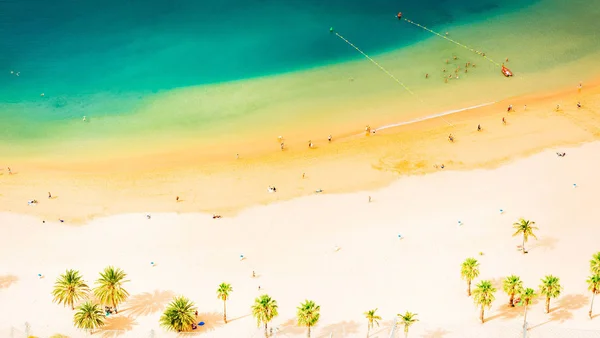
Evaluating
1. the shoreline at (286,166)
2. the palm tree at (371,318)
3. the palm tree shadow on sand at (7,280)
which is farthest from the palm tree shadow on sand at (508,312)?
the palm tree shadow on sand at (7,280)

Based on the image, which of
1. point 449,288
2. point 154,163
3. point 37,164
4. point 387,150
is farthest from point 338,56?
point 449,288

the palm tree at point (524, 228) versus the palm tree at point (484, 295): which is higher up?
the palm tree at point (524, 228)

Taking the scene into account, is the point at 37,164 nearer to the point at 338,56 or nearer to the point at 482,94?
the point at 338,56

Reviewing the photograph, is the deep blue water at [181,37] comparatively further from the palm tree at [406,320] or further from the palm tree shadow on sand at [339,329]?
the palm tree at [406,320]

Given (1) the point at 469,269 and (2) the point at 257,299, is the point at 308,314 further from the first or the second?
(1) the point at 469,269

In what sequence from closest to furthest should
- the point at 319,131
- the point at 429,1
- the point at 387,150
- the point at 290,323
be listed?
1. the point at 290,323
2. the point at 387,150
3. the point at 319,131
4. the point at 429,1

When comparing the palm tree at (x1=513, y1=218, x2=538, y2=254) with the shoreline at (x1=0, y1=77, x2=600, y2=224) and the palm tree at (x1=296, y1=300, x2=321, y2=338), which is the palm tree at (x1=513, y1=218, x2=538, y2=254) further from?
the palm tree at (x1=296, y1=300, x2=321, y2=338)

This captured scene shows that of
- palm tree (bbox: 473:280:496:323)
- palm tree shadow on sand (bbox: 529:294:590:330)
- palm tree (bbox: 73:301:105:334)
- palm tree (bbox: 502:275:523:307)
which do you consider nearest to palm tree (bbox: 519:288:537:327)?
palm tree (bbox: 502:275:523:307)

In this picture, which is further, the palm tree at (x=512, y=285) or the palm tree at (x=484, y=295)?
the palm tree at (x=512, y=285)
